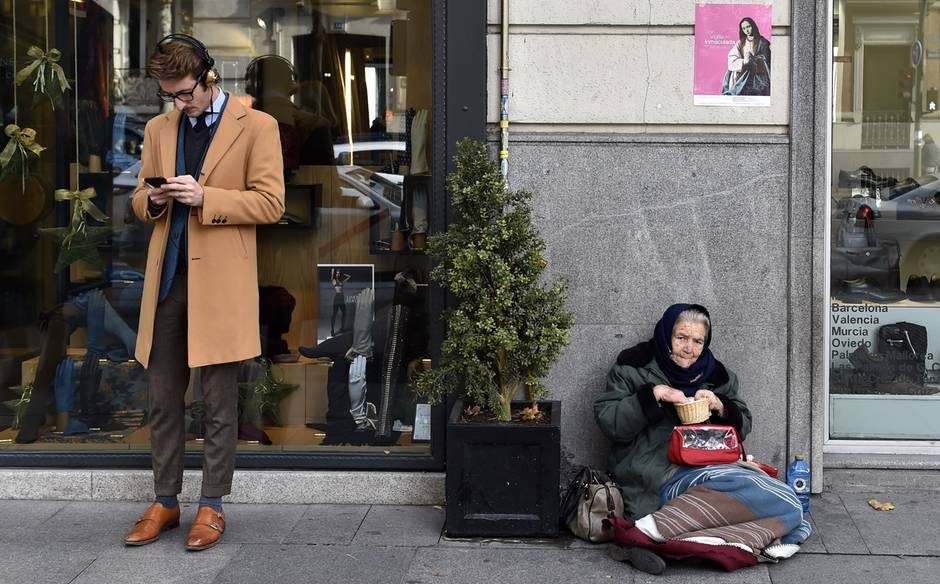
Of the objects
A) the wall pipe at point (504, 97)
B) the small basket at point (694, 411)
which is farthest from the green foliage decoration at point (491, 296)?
the small basket at point (694, 411)

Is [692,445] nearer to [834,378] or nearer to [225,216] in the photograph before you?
[834,378]

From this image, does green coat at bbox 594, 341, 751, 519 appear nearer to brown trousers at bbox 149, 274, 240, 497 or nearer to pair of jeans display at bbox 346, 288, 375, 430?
pair of jeans display at bbox 346, 288, 375, 430

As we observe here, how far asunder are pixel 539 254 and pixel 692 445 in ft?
3.69

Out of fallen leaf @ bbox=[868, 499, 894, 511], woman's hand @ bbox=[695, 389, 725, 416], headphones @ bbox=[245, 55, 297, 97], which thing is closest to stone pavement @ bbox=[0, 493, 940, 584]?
fallen leaf @ bbox=[868, 499, 894, 511]

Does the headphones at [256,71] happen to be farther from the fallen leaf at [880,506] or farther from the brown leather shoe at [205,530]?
the fallen leaf at [880,506]

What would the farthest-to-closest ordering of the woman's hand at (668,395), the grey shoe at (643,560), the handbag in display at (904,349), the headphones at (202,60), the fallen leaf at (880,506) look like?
the handbag in display at (904,349) < the fallen leaf at (880,506) < the woman's hand at (668,395) < the headphones at (202,60) < the grey shoe at (643,560)

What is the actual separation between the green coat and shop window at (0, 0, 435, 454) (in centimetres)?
106

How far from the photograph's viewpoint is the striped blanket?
4750 millimetres

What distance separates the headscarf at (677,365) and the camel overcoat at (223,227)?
6.05 feet

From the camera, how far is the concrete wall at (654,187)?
5551 mm

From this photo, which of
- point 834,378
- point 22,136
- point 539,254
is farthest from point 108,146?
point 834,378

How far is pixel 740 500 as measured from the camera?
4824 millimetres

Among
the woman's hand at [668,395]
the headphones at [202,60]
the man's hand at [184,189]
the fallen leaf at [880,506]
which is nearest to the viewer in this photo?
the man's hand at [184,189]

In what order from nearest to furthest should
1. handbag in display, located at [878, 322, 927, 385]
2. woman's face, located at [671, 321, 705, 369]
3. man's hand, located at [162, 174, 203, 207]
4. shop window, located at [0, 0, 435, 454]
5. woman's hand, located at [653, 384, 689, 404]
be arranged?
man's hand, located at [162, 174, 203, 207]
woman's hand, located at [653, 384, 689, 404]
woman's face, located at [671, 321, 705, 369]
shop window, located at [0, 0, 435, 454]
handbag in display, located at [878, 322, 927, 385]
